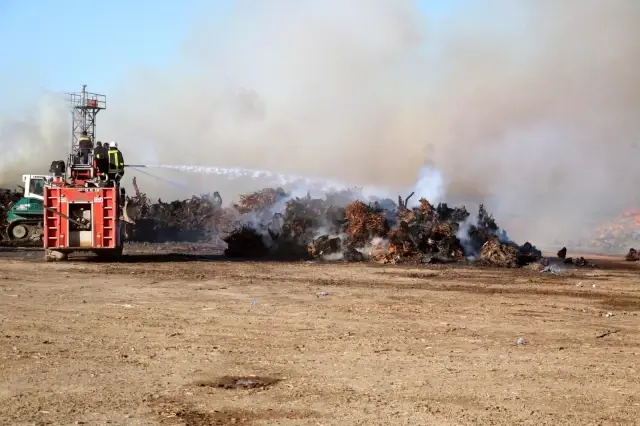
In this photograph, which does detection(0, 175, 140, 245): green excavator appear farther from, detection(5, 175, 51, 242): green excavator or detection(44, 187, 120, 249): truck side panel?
detection(44, 187, 120, 249): truck side panel

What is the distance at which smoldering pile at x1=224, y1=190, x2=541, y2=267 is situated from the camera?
25031 millimetres

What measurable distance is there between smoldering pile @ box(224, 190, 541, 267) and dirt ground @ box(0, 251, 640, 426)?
8311 mm

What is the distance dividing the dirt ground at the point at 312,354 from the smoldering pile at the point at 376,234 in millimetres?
8311

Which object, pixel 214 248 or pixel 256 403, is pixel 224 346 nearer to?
pixel 256 403

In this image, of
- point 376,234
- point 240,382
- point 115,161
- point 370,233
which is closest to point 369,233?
point 370,233

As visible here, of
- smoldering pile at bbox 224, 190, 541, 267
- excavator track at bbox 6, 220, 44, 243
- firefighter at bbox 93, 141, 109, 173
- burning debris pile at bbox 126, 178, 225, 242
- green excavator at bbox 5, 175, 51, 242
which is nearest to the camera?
firefighter at bbox 93, 141, 109, 173

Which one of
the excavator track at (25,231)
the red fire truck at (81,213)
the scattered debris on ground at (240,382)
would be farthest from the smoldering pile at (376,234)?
the scattered debris on ground at (240,382)

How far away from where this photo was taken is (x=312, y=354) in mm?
8516

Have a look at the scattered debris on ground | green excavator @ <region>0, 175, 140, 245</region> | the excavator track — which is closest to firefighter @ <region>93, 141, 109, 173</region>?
green excavator @ <region>0, 175, 140, 245</region>

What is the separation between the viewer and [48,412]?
580 centimetres

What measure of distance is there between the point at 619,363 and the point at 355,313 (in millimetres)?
4774

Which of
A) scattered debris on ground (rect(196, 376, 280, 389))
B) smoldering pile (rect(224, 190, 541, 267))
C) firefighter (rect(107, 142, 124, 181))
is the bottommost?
scattered debris on ground (rect(196, 376, 280, 389))

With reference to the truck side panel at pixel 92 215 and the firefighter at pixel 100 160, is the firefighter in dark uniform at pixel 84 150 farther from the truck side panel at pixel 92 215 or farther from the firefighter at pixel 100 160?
the truck side panel at pixel 92 215

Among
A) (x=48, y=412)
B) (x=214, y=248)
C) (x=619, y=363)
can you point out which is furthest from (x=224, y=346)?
(x=214, y=248)
